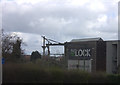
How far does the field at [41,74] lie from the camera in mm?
16203

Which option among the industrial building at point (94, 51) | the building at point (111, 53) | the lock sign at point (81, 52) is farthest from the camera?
the building at point (111, 53)

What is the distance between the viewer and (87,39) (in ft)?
173

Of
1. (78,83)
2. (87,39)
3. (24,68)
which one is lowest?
(78,83)

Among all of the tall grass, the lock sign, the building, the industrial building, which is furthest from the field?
the building

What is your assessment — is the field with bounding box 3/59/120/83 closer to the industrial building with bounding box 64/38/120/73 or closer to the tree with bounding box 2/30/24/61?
the tree with bounding box 2/30/24/61

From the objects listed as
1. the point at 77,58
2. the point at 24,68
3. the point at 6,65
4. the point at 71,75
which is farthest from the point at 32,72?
the point at 77,58

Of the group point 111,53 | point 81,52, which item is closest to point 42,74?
point 81,52

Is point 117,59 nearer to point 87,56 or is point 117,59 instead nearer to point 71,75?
point 87,56

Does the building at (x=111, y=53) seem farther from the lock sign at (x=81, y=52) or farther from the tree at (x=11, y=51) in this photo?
the tree at (x=11, y=51)

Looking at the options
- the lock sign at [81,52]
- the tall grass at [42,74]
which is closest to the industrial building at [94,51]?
the lock sign at [81,52]

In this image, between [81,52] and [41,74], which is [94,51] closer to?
[81,52]

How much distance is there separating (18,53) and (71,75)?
4.07 metres

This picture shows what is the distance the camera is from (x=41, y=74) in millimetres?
17625

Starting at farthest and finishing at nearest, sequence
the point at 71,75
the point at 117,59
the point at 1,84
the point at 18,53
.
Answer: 1. the point at 117,59
2. the point at 71,75
3. the point at 18,53
4. the point at 1,84
